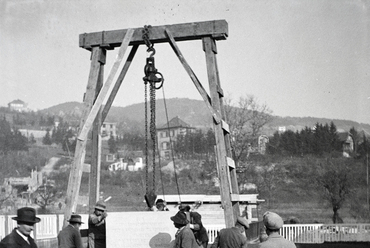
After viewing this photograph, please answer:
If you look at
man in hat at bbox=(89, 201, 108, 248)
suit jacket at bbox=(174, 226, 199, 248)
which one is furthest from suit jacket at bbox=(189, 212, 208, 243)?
suit jacket at bbox=(174, 226, 199, 248)

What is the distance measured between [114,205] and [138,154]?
47607 millimetres

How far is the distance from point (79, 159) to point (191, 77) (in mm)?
2753

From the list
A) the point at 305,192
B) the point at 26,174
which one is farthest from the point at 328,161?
the point at 26,174

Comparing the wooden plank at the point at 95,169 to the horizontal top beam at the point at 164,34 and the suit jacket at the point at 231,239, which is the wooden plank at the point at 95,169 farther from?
the suit jacket at the point at 231,239

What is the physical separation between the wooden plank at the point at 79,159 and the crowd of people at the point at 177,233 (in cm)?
87

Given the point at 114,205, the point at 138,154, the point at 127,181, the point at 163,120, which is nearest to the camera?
the point at 114,205

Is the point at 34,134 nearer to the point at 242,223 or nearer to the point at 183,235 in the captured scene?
the point at 242,223

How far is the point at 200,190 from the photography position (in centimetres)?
6494

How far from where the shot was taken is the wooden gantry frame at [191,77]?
11.5 metres

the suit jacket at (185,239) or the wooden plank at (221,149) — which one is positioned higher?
the wooden plank at (221,149)

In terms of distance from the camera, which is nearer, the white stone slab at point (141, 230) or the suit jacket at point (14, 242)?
the suit jacket at point (14, 242)

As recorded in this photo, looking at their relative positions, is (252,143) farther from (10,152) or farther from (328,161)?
(10,152)

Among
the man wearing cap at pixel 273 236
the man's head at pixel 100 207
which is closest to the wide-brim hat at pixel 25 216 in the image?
the man wearing cap at pixel 273 236

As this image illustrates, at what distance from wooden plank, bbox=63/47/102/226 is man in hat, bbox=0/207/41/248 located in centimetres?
550
